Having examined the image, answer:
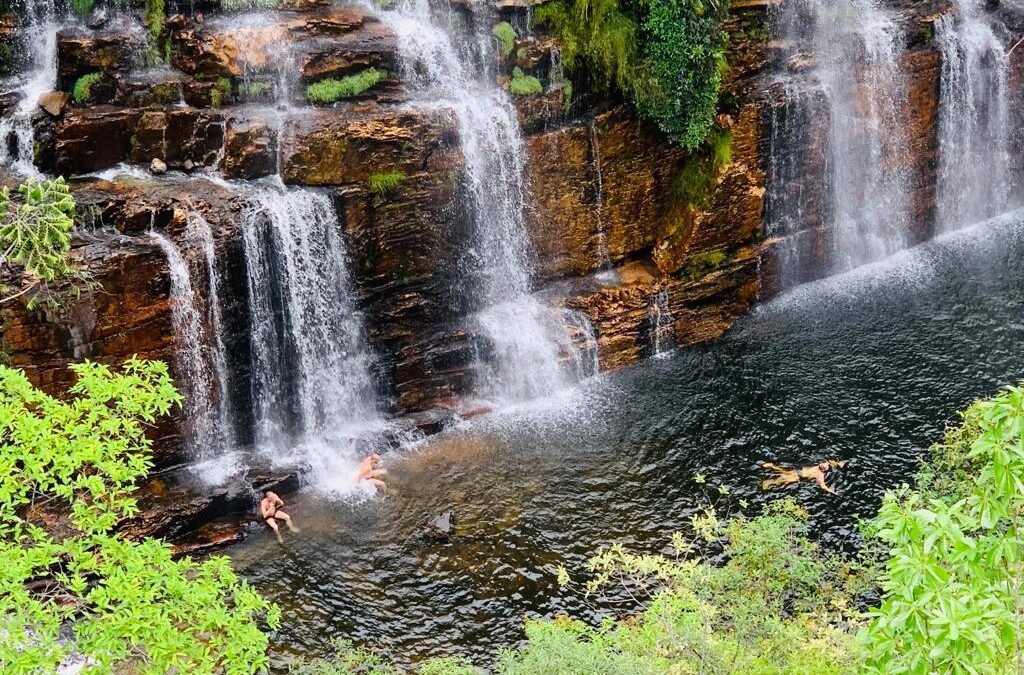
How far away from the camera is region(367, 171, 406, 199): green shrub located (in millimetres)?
21141

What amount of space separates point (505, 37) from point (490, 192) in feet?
11.9

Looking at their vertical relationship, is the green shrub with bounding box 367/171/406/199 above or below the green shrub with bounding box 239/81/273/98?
below

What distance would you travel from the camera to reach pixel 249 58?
21.6 metres

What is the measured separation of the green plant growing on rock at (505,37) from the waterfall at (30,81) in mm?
9687

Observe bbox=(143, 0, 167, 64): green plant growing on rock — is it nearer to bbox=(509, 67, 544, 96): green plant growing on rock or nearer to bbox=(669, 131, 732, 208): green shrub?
bbox=(509, 67, 544, 96): green plant growing on rock

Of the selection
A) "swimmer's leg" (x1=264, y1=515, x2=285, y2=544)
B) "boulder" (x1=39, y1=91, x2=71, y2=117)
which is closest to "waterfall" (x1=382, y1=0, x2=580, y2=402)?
"swimmer's leg" (x1=264, y1=515, x2=285, y2=544)

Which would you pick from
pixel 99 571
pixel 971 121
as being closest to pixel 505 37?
pixel 971 121

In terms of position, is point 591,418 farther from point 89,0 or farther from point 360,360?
point 89,0

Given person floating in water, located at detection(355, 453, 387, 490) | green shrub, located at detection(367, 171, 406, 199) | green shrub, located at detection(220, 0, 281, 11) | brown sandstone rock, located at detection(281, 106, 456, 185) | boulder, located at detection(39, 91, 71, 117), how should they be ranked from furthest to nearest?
green shrub, located at detection(220, 0, 281, 11) → green shrub, located at detection(367, 171, 406, 199) → brown sandstone rock, located at detection(281, 106, 456, 185) → boulder, located at detection(39, 91, 71, 117) → person floating in water, located at detection(355, 453, 387, 490)

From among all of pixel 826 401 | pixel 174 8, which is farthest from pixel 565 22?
pixel 826 401

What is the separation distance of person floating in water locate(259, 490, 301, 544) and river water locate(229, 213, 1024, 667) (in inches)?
10.6

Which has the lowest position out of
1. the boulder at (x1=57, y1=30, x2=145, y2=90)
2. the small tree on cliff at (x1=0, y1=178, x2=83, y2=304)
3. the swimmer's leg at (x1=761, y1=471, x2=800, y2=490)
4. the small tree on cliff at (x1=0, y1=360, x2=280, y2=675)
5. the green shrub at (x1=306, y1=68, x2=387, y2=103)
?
the swimmer's leg at (x1=761, y1=471, x2=800, y2=490)

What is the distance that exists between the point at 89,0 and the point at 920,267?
21.9 m

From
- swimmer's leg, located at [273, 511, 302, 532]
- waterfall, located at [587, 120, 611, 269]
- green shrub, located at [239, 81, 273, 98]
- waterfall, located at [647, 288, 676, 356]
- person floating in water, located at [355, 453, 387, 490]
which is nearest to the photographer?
swimmer's leg, located at [273, 511, 302, 532]
